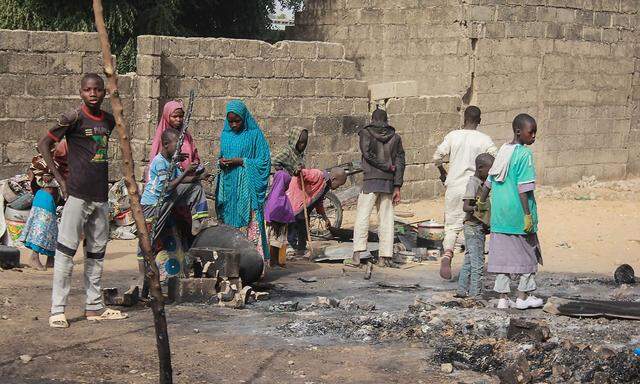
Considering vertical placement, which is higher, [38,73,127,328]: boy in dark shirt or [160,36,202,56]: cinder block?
[160,36,202,56]: cinder block

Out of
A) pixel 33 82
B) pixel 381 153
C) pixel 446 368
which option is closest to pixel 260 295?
pixel 446 368

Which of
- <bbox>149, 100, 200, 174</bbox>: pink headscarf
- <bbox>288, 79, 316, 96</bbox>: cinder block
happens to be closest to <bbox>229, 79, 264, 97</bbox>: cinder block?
<bbox>288, 79, 316, 96</bbox>: cinder block

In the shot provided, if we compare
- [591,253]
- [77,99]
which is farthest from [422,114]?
[77,99]

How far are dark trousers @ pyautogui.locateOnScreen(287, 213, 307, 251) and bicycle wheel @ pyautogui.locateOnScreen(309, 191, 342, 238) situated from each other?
867 mm

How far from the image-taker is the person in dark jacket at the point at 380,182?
38.4ft

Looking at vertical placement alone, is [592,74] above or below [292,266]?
above

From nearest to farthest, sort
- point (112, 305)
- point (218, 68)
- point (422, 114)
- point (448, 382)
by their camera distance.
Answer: point (448, 382)
point (112, 305)
point (218, 68)
point (422, 114)

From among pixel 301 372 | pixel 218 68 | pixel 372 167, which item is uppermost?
pixel 218 68

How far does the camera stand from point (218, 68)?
46.0ft

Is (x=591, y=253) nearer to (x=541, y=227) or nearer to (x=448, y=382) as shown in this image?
(x=541, y=227)

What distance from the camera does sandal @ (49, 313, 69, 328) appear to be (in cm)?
792

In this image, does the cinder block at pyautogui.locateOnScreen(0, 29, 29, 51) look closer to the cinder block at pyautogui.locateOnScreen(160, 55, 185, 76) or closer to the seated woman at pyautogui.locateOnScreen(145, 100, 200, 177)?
the cinder block at pyautogui.locateOnScreen(160, 55, 185, 76)

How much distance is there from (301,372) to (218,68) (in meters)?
7.58

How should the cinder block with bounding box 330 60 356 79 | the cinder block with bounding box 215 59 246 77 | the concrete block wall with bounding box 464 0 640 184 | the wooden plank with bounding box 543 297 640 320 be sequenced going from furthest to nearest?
the concrete block wall with bounding box 464 0 640 184 < the cinder block with bounding box 330 60 356 79 < the cinder block with bounding box 215 59 246 77 < the wooden plank with bounding box 543 297 640 320
